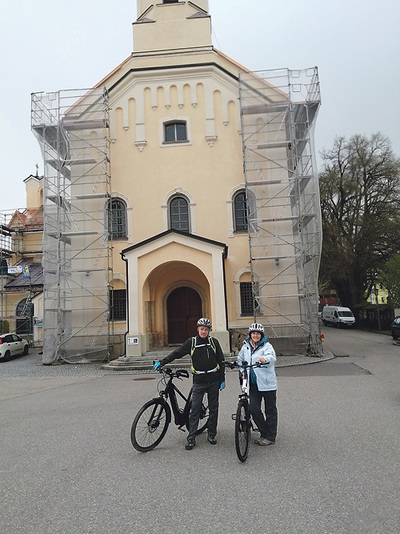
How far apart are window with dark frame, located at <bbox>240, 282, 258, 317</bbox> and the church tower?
36.6 ft

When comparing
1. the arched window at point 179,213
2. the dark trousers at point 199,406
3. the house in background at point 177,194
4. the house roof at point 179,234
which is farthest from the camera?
the arched window at point 179,213

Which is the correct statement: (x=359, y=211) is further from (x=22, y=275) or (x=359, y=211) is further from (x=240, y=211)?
(x=22, y=275)

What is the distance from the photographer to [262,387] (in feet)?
18.9

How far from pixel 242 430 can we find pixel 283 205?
46.3 ft

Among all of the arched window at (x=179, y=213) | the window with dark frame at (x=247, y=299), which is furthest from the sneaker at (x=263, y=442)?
the arched window at (x=179, y=213)

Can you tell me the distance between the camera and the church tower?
20094mm

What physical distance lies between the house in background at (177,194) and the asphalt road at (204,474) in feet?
29.6

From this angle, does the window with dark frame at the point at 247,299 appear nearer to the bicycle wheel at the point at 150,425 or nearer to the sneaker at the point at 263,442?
the sneaker at the point at 263,442

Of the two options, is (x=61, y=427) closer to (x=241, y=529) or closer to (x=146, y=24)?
(x=241, y=529)

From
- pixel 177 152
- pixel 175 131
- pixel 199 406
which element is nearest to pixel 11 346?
pixel 177 152

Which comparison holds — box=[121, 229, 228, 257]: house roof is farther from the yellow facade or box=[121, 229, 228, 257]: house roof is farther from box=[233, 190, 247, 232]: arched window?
box=[233, 190, 247, 232]: arched window

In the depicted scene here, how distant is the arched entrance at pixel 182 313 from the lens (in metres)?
19.0

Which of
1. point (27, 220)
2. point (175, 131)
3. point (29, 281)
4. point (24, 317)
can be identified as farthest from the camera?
point (27, 220)

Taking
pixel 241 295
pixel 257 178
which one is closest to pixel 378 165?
pixel 257 178
